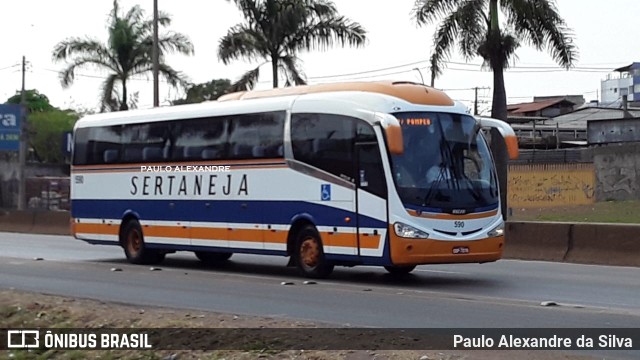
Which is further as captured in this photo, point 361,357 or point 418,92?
point 418,92

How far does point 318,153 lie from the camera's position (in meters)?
18.1

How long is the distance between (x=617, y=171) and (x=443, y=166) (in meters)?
34.1

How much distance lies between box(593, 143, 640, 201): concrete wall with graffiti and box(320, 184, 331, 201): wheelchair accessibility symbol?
33.1 metres

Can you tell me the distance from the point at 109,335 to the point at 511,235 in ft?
45.9

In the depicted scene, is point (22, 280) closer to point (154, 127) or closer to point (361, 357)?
point (154, 127)

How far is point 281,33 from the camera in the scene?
3653cm

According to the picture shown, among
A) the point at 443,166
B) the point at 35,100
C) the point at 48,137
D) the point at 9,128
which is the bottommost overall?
the point at 443,166

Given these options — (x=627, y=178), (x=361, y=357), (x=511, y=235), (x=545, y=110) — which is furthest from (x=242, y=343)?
(x=545, y=110)

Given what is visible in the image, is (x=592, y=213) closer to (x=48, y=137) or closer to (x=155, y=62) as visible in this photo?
(x=155, y=62)

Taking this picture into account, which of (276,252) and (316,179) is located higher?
(316,179)

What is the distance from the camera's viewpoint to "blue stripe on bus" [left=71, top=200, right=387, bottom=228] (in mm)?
17875

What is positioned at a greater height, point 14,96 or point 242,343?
point 14,96

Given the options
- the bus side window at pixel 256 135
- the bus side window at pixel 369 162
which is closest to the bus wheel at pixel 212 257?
the bus side window at pixel 256 135

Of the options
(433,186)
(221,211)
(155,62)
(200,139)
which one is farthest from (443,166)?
(155,62)
